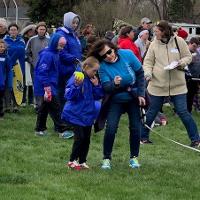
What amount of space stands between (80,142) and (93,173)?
17.5 inches

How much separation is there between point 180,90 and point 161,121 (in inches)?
120

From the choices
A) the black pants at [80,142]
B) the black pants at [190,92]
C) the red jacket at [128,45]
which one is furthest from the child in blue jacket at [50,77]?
the black pants at [190,92]

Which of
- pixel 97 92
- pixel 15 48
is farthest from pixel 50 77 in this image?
pixel 15 48

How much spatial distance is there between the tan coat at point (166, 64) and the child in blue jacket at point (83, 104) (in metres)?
2.20

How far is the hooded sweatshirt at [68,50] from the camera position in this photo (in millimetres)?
10430

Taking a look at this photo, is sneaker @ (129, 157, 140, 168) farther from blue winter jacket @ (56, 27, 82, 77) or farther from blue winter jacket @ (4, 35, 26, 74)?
blue winter jacket @ (4, 35, 26, 74)

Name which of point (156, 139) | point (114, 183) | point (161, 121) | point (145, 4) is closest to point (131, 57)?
point (114, 183)

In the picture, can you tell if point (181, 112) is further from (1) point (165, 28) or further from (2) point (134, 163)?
(2) point (134, 163)

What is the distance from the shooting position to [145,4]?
72.3m

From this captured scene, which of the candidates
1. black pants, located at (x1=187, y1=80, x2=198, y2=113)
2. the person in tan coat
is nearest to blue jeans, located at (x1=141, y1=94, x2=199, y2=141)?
the person in tan coat

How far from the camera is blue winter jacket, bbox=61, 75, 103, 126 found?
7656mm

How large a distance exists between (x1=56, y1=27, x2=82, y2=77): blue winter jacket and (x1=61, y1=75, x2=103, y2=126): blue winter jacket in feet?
9.09

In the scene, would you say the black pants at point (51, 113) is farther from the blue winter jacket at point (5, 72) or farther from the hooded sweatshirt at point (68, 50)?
the blue winter jacket at point (5, 72)

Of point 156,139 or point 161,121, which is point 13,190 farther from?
point 161,121
